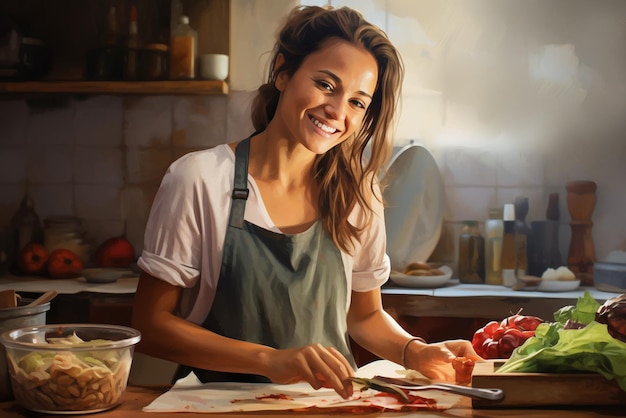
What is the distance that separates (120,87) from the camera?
273 centimetres

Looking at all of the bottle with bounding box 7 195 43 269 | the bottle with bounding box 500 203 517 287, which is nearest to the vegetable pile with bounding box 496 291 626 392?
the bottle with bounding box 500 203 517 287

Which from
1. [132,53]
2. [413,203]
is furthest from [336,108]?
[132,53]

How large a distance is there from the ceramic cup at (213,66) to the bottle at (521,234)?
3.54ft

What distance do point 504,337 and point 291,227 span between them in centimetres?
48

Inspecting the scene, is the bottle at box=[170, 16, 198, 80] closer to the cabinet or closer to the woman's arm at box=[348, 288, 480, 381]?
the cabinet

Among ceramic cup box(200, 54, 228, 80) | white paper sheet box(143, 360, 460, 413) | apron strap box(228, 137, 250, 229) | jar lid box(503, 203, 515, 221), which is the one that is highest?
ceramic cup box(200, 54, 228, 80)

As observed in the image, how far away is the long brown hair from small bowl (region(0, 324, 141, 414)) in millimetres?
620

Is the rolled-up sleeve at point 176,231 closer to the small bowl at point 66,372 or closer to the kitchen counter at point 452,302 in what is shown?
the small bowl at point 66,372

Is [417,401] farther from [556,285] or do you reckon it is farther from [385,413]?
[556,285]

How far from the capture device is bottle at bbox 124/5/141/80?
9.08 feet

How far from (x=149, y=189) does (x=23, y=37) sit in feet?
2.16

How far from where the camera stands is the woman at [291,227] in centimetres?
152

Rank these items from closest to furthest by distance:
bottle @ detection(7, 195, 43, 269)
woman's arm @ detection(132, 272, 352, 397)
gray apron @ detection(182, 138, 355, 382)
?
woman's arm @ detection(132, 272, 352, 397)
gray apron @ detection(182, 138, 355, 382)
bottle @ detection(7, 195, 43, 269)

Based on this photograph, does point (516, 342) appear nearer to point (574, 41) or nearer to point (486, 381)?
point (486, 381)
